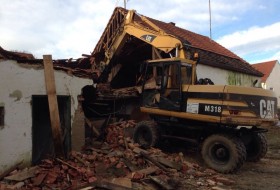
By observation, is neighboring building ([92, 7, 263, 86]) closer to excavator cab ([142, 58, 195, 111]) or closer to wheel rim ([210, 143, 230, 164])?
excavator cab ([142, 58, 195, 111])

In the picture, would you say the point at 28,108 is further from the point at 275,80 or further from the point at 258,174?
the point at 275,80

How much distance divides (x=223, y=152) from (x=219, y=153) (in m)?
0.11

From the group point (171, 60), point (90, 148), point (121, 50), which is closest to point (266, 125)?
point (171, 60)

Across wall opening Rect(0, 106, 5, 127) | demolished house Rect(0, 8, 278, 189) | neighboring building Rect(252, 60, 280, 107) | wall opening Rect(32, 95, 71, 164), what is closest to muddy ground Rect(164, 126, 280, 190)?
demolished house Rect(0, 8, 278, 189)

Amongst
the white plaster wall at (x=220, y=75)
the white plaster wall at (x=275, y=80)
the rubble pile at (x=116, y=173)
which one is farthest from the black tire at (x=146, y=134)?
the white plaster wall at (x=275, y=80)

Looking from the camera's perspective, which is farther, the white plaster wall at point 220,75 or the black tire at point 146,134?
the white plaster wall at point 220,75

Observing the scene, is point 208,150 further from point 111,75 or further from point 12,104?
point 111,75

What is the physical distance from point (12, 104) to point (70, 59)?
16.7 feet

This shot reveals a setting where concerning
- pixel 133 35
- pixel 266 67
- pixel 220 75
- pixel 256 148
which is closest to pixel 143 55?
pixel 133 35

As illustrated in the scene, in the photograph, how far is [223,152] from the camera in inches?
374

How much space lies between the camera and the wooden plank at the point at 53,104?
8.51 metres

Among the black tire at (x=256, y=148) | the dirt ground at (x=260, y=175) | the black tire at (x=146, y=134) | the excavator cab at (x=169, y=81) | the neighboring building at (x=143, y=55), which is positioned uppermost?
the neighboring building at (x=143, y=55)

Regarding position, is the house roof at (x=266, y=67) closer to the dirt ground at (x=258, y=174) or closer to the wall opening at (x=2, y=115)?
the dirt ground at (x=258, y=174)

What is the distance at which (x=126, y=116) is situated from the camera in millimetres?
14570
